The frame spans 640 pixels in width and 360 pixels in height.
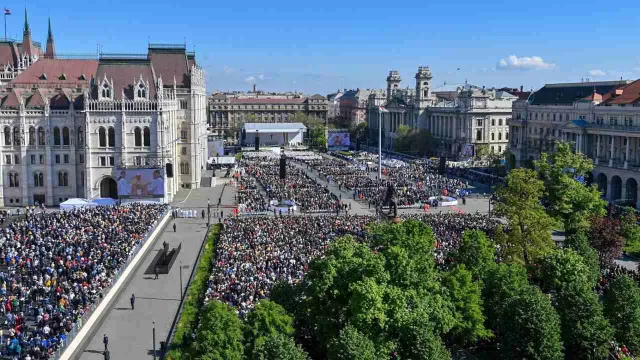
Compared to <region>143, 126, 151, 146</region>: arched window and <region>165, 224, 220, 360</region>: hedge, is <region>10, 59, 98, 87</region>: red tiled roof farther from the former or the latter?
<region>165, 224, 220, 360</region>: hedge

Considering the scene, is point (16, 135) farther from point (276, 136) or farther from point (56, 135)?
point (276, 136)

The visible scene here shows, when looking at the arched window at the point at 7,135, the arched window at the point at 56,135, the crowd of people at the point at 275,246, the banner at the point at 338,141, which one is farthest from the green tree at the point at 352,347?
the banner at the point at 338,141

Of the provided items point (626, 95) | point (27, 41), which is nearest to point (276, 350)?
point (626, 95)

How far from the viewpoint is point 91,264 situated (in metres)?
42.7

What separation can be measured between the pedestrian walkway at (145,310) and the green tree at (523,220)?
23.1 metres

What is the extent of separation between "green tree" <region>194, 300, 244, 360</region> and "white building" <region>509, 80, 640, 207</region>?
51.1 metres

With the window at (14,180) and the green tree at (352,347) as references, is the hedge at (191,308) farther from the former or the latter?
the window at (14,180)

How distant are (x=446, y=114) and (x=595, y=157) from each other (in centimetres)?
5833

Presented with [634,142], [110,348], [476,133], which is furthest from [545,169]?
[476,133]

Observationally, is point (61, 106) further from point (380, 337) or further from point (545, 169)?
point (380, 337)

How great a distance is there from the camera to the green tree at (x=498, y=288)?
3462cm

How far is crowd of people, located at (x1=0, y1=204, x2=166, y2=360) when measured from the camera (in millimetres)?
32250

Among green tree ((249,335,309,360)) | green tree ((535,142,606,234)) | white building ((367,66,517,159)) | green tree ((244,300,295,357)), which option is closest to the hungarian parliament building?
green tree ((535,142,606,234))

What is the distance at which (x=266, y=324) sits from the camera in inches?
1080
